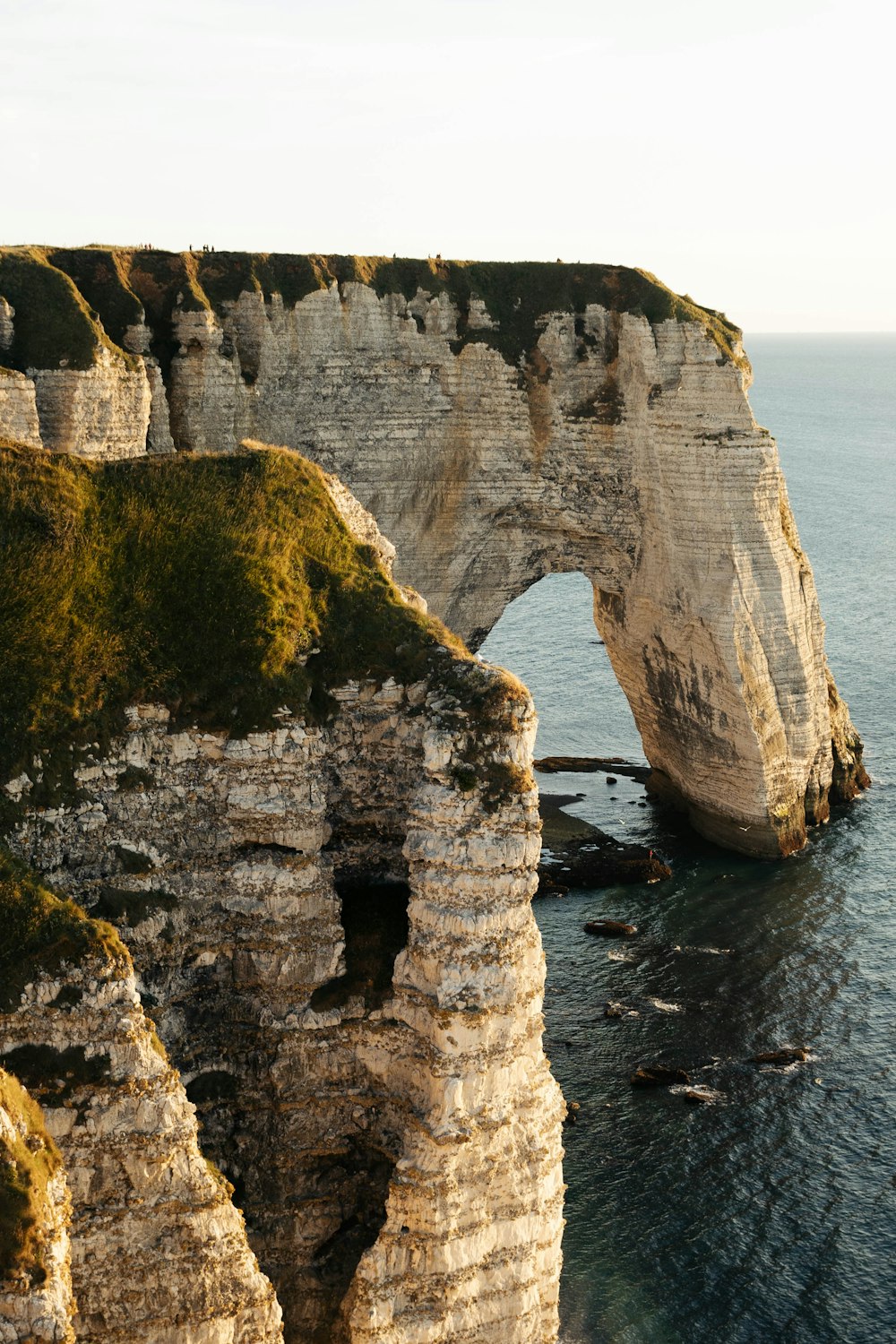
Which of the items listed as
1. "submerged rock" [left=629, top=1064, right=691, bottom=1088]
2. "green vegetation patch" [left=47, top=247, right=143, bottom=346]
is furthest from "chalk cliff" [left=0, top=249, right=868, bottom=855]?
"submerged rock" [left=629, top=1064, right=691, bottom=1088]

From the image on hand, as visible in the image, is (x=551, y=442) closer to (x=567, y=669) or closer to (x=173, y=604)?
(x=567, y=669)

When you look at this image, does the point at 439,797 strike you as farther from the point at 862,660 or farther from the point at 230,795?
the point at 862,660

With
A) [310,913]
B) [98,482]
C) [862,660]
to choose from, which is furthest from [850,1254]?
[862,660]

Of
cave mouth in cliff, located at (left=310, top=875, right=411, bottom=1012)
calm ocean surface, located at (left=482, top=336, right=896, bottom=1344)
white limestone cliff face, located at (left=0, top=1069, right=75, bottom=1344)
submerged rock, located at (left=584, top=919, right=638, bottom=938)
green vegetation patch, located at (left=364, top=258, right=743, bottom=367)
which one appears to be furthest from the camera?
green vegetation patch, located at (left=364, top=258, right=743, bottom=367)

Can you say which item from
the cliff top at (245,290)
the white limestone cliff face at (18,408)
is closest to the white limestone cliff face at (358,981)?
the white limestone cliff face at (18,408)

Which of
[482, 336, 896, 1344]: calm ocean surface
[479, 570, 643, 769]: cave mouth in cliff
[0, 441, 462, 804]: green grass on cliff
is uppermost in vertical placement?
[0, 441, 462, 804]: green grass on cliff

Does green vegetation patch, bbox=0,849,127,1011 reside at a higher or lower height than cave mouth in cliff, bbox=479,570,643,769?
higher

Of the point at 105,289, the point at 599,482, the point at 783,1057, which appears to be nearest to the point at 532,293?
the point at 599,482

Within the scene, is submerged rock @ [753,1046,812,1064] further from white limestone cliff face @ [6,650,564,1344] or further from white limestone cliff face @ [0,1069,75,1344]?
white limestone cliff face @ [0,1069,75,1344]
